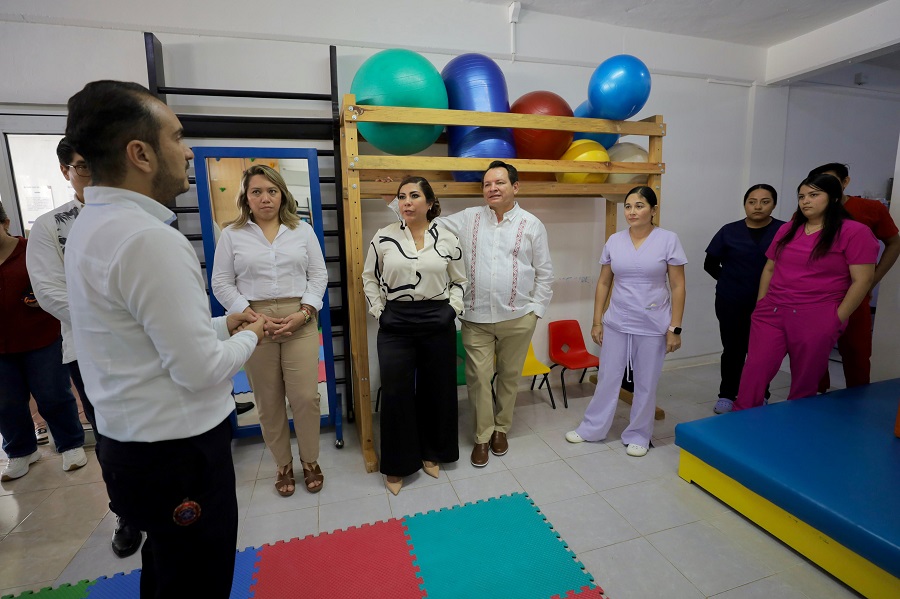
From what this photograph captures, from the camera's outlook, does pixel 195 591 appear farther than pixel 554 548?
No

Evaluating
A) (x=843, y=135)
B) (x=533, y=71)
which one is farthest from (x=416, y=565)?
(x=843, y=135)

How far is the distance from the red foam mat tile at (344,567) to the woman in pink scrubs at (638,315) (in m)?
1.44

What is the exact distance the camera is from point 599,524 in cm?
211

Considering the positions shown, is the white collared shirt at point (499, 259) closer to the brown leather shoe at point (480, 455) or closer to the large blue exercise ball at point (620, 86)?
the brown leather shoe at point (480, 455)

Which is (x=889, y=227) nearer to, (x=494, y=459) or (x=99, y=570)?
(x=494, y=459)

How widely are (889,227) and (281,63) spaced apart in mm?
4172

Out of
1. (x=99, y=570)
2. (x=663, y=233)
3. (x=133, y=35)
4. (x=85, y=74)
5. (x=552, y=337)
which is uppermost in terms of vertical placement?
(x=133, y=35)

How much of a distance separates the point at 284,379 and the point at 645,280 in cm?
216

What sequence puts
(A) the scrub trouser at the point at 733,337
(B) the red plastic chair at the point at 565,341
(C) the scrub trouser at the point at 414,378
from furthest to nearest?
1. (B) the red plastic chair at the point at 565,341
2. (A) the scrub trouser at the point at 733,337
3. (C) the scrub trouser at the point at 414,378

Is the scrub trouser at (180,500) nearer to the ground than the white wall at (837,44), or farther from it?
nearer to the ground

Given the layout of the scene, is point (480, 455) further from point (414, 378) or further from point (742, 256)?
point (742, 256)

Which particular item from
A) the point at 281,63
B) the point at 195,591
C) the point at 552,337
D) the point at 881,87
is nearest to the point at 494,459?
the point at 552,337

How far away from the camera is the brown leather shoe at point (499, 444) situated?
273cm

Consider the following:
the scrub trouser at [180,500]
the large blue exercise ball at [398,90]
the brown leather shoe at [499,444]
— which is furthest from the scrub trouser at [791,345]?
the scrub trouser at [180,500]
